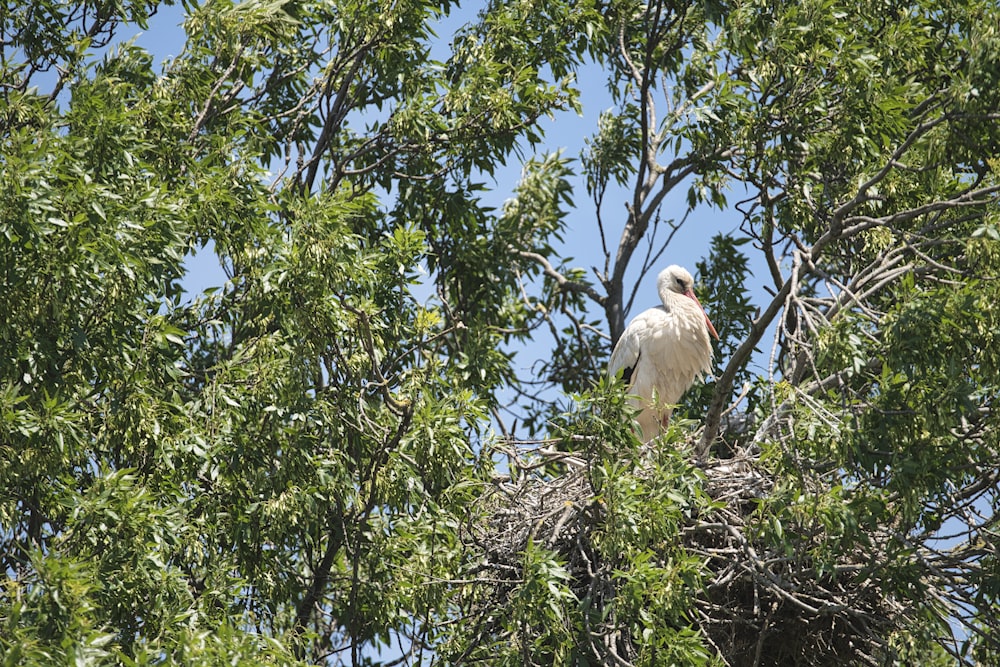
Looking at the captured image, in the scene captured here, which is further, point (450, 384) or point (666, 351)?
point (666, 351)

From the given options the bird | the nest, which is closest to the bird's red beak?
the bird

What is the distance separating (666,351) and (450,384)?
6.81ft

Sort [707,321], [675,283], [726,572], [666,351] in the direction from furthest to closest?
1. [675,283]
2. [707,321]
3. [666,351]
4. [726,572]

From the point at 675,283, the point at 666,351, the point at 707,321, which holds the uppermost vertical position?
the point at 675,283

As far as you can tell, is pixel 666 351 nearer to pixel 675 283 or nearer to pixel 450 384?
pixel 675 283

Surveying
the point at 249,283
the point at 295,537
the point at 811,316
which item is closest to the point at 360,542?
the point at 295,537

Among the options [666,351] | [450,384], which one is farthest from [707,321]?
[450,384]

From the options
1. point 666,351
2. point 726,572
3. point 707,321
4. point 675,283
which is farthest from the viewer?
point 675,283

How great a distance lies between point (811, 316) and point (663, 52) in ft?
14.0

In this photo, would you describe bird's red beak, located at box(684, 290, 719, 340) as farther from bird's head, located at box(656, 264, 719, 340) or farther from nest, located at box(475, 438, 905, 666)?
nest, located at box(475, 438, 905, 666)

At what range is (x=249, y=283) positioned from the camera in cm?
596

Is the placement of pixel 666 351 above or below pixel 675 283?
below

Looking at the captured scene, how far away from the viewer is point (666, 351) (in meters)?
7.54

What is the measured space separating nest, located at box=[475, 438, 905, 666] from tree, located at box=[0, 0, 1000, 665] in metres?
0.02
